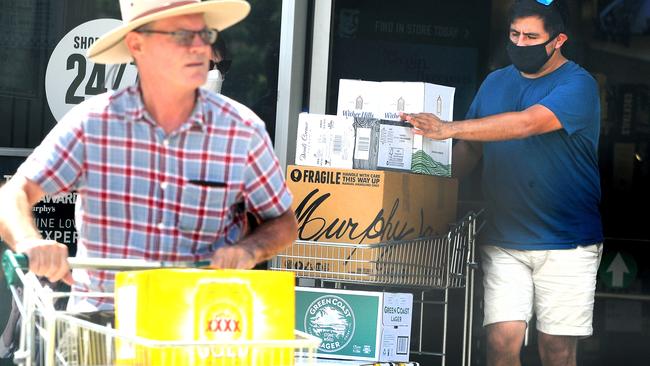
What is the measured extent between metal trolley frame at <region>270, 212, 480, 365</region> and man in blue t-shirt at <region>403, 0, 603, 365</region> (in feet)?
1.03

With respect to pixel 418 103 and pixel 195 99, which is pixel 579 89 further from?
pixel 195 99

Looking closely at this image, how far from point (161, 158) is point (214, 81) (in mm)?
2610

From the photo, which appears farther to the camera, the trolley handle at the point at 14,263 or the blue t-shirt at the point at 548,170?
the blue t-shirt at the point at 548,170

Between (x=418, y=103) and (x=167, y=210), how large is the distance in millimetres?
2563

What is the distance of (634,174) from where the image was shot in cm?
795

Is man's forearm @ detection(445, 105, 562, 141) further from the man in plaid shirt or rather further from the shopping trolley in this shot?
the shopping trolley

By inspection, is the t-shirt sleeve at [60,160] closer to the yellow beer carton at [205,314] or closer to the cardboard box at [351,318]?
the yellow beer carton at [205,314]

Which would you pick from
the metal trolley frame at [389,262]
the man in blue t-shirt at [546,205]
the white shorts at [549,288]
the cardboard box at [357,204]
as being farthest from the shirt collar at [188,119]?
the white shorts at [549,288]

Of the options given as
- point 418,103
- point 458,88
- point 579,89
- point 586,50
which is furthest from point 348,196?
point 586,50

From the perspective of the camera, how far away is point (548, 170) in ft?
21.6

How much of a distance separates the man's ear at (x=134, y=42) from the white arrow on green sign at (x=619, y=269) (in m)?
4.77

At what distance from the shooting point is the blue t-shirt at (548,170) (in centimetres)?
643

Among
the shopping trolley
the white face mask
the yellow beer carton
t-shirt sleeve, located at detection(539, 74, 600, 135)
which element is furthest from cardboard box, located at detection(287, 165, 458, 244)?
the yellow beer carton

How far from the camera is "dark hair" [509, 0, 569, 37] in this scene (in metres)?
6.48
